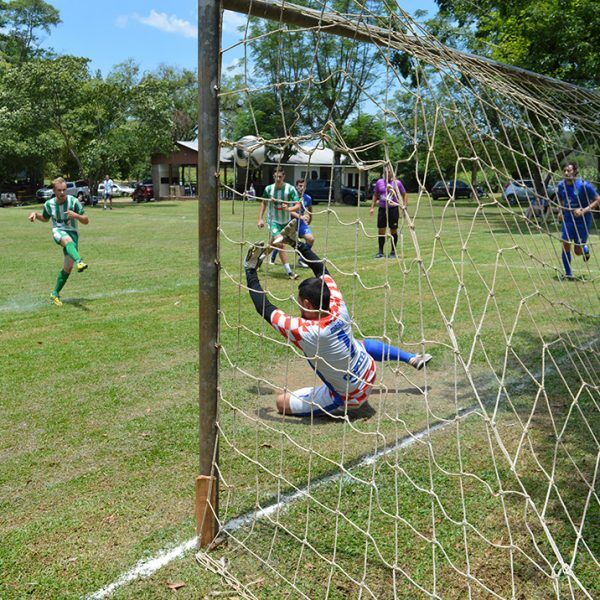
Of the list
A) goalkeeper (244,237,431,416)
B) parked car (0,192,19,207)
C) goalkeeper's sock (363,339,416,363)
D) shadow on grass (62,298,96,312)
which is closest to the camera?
goalkeeper (244,237,431,416)

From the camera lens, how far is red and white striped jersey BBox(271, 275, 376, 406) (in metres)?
4.02

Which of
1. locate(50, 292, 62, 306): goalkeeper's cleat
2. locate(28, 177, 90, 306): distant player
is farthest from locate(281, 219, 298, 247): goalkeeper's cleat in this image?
locate(50, 292, 62, 306): goalkeeper's cleat

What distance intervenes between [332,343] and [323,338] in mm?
78

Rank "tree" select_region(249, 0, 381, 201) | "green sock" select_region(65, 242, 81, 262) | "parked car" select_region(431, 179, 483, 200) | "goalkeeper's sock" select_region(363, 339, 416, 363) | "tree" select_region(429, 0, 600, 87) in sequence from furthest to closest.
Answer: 1. "tree" select_region(429, 0, 600, 87)
2. "green sock" select_region(65, 242, 81, 262)
3. "goalkeeper's sock" select_region(363, 339, 416, 363)
4. "parked car" select_region(431, 179, 483, 200)
5. "tree" select_region(249, 0, 381, 201)

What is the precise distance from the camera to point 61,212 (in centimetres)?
856

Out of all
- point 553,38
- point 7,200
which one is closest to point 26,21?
point 7,200

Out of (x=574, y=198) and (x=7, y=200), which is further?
(x=7, y=200)

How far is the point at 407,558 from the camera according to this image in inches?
115

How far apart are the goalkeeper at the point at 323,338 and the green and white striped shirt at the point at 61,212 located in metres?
5.22

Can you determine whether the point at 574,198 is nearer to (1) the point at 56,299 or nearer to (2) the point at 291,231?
(2) the point at 291,231

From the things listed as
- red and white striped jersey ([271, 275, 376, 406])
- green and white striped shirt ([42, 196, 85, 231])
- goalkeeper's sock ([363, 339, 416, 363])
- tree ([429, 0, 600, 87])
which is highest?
tree ([429, 0, 600, 87])

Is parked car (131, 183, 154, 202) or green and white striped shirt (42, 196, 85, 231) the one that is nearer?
green and white striped shirt (42, 196, 85, 231)

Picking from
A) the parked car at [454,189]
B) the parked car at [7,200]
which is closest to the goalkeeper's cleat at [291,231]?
the parked car at [454,189]

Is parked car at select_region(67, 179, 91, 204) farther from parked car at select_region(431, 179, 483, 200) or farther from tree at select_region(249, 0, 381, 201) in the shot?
tree at select_region(249, 0, 381, 201)
